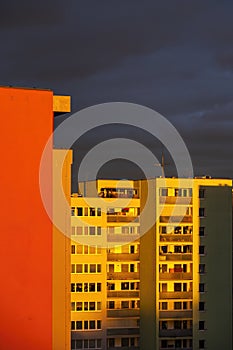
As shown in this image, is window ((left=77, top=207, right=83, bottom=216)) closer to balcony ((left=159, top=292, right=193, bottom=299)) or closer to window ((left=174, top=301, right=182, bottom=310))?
balcony ((left=159, top=292, right=193, bottom=299))

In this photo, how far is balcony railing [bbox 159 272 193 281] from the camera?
86.9ft

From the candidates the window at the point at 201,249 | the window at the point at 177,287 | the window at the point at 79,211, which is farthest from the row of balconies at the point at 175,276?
the window at the point at 79,211

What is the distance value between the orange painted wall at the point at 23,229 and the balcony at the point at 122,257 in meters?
20.8

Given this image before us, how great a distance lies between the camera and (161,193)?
26672 millimetres

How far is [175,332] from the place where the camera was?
85.7 feet

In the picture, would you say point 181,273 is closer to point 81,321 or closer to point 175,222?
point 175,222

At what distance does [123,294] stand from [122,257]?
1.34 metres

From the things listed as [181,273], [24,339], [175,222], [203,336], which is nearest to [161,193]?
[175,222]

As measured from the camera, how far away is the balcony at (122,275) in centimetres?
2722

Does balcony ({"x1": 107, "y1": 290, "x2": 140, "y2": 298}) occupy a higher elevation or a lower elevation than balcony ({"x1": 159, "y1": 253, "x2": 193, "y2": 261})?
lower

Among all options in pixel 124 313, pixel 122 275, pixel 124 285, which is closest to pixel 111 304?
pixel 124 313

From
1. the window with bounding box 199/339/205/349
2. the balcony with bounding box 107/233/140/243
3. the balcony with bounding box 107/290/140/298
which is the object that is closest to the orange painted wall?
the window with bounding box 199/339/205/349

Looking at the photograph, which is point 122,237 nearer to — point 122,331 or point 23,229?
point 122,331

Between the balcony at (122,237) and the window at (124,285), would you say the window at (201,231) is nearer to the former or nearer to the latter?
the balcony at (122,237)
